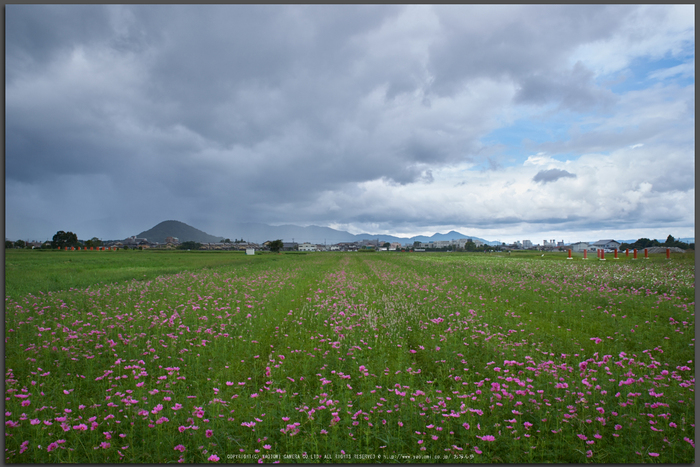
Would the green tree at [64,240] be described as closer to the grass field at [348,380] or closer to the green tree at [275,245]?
the grass field at [348,380]

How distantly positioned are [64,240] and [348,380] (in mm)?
9732

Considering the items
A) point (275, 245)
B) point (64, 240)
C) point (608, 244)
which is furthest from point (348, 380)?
point (275, 245)

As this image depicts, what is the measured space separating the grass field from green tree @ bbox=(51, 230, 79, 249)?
168 centimetres

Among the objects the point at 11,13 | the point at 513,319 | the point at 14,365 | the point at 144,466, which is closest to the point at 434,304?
the point at 513,319

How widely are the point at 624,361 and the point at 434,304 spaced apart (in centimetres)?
597

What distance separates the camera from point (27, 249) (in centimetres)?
732

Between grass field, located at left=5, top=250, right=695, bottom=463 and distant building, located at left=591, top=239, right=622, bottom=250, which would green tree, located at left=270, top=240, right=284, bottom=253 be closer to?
grass field, located at left=5, top=250, right=695, bottom=463

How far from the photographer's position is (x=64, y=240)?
9.65 m

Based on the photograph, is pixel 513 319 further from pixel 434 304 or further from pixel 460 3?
pixel 460 3

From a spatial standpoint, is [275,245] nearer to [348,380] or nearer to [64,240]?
[64,240]

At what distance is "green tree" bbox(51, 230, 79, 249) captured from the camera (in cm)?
877

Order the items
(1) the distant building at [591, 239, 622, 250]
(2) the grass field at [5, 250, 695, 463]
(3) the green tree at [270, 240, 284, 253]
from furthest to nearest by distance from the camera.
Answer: (3) the green tree at [270, 240, 284, 253] → (1) the distant building at [591, 239, 622, 250] → (2) the grass field at [5, 250, 695, 463]

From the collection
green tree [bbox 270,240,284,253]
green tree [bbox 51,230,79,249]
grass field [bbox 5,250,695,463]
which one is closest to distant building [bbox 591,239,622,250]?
grass field [bbox 5,250,695,463]

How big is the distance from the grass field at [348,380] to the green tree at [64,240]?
1675 mm
